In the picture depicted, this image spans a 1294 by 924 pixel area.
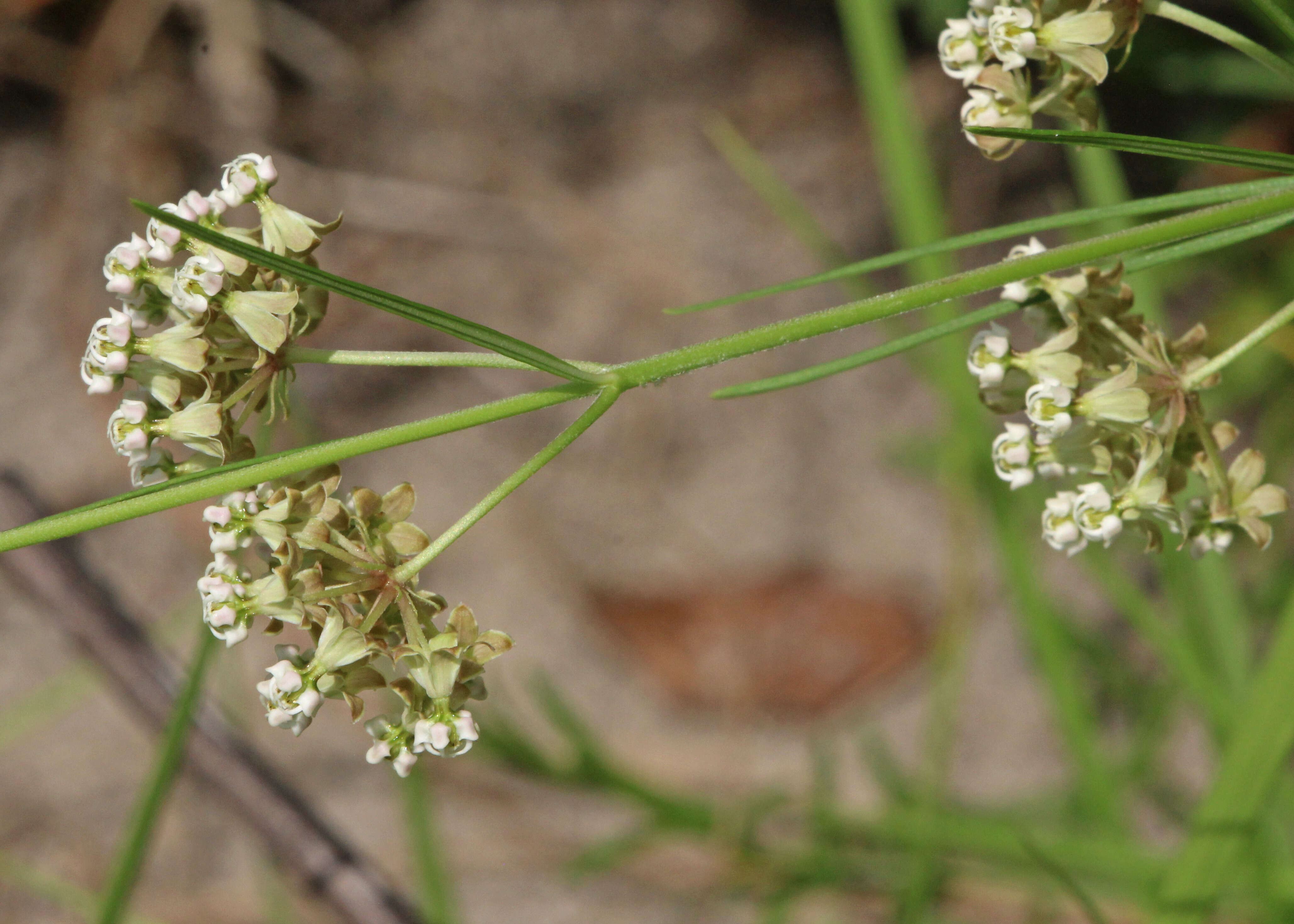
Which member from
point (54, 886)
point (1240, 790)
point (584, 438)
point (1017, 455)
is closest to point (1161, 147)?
point (1017, 455)

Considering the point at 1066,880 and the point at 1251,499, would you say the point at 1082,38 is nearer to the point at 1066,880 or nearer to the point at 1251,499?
the point at 1251,499

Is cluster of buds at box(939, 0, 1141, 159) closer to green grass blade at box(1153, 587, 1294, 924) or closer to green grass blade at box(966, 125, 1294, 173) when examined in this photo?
green grass blade at box(966, 125, 1294, 173)

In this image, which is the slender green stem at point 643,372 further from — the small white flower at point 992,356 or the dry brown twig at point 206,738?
the dry brown twig at point 206,738

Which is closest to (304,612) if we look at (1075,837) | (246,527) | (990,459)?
(246,527)

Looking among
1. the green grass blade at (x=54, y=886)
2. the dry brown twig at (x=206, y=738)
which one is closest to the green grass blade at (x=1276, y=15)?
the dry brown twig at (x=206, y=738)

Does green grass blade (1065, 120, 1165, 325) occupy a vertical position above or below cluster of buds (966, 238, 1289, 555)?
above

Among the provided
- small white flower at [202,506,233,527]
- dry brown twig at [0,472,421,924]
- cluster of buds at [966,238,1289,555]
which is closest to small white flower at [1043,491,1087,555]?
cluster of buds at [966,238,1289,555]
